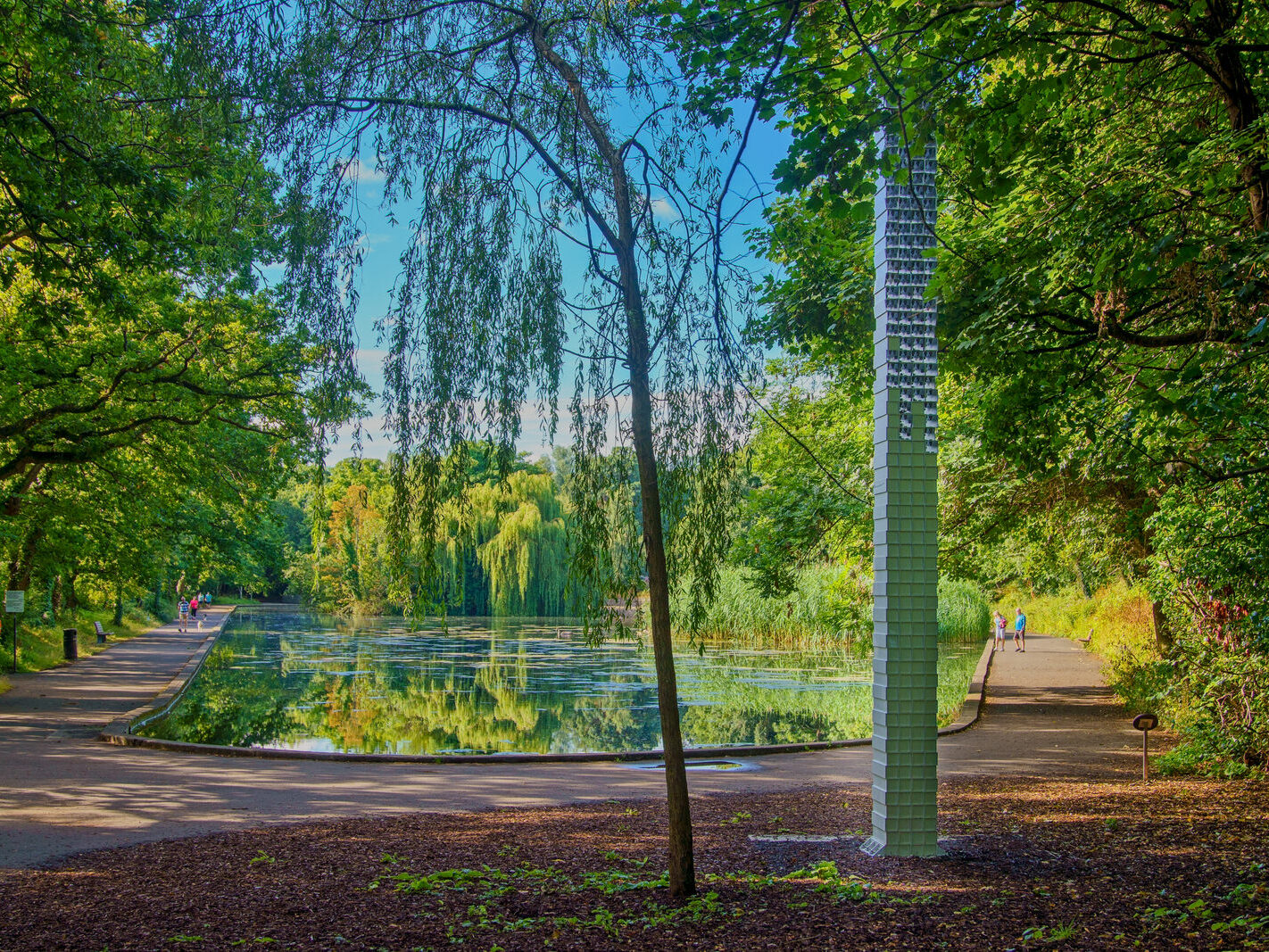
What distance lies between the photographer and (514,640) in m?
34.9

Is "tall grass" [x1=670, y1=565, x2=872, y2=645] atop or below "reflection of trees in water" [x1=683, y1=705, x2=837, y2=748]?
atop

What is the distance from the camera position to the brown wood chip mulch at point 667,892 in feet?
16.2

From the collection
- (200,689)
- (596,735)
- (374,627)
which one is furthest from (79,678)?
(374,627)

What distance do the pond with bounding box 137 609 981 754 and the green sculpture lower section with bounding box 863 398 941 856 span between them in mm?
3148

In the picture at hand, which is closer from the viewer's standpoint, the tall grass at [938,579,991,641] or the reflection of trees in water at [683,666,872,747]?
the reflection of trees in water at [683,666,872,747]

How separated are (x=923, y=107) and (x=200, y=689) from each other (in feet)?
65.8

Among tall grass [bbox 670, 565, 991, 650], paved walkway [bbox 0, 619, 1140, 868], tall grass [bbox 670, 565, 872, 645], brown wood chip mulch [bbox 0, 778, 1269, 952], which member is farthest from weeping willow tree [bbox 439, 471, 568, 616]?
brown wood chip mulch [bbox 0, 778, 1269, 952]

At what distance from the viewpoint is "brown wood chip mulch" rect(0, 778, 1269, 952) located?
4934 mm

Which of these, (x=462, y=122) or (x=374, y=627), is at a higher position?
(x=462, y=122)

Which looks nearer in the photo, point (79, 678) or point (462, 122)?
point (462, 122)

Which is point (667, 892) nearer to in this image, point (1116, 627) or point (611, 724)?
point (611, 724)

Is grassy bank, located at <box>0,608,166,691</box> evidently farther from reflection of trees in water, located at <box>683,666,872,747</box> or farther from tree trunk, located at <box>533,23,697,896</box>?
tree trunk, located at <box>533,23,697,896</box>

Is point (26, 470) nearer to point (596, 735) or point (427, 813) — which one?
point (596, 735)

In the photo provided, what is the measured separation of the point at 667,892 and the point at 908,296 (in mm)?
4181
